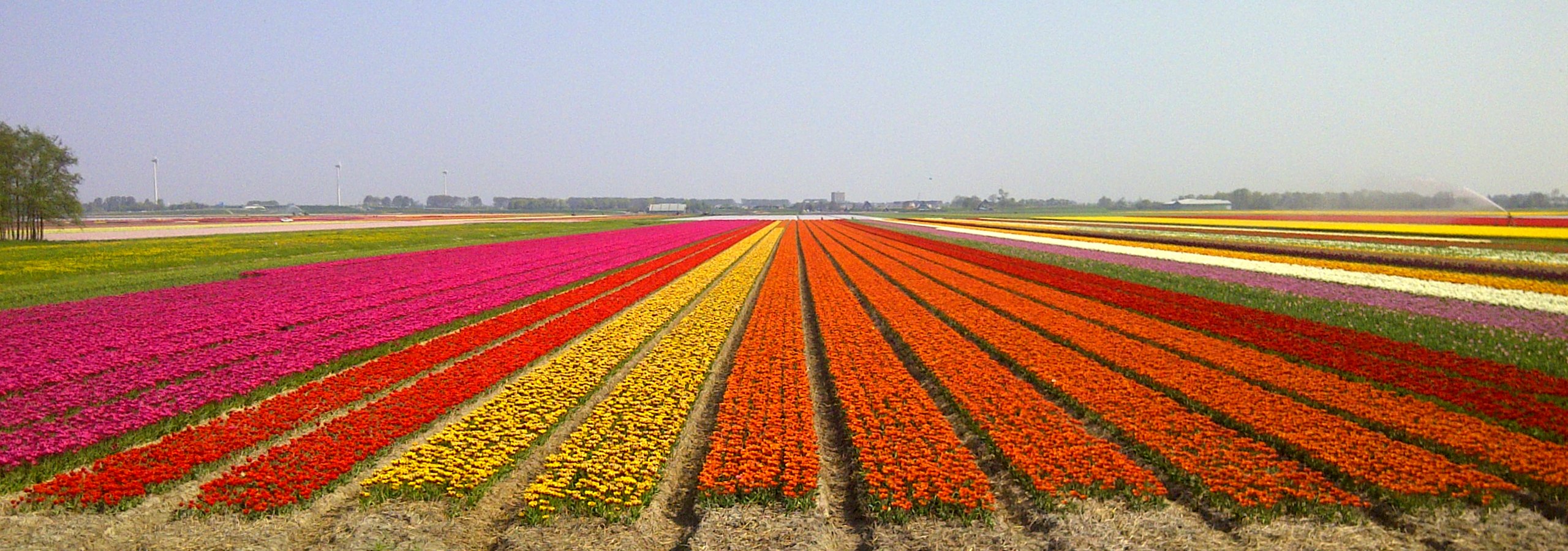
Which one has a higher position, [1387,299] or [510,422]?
[1387,299]

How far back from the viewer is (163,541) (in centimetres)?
712

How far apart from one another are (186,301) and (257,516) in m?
18.4

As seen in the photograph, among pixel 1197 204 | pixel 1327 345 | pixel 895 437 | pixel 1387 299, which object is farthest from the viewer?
pixel 1197 204

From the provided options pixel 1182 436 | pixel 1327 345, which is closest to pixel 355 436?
pixel 1182 436

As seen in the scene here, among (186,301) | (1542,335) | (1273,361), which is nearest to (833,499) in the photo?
(1273,361)

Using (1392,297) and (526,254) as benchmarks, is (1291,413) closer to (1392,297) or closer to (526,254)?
(1392,297)

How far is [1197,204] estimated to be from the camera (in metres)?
169

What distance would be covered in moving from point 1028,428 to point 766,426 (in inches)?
137

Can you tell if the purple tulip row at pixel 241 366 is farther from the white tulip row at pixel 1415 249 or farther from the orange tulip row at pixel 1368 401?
the white tulip row at pixel 1415 249

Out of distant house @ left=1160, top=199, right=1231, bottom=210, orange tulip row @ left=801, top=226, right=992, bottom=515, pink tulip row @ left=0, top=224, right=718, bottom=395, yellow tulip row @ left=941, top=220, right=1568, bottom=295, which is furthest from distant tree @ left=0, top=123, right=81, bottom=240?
distant house @ left=1160, top=199, right=1231, bottom=210

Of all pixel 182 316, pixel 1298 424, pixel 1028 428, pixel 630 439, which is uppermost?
pixel 182 316

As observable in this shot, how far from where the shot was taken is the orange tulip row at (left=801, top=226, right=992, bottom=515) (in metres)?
8.12

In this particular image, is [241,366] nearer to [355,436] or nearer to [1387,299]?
[355,436]

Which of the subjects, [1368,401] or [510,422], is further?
[1368,401]
